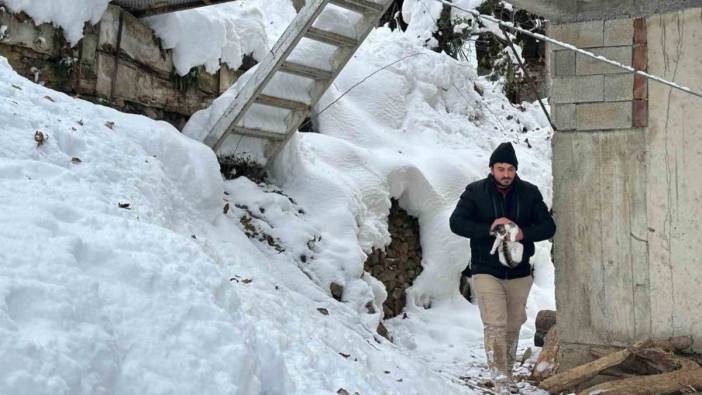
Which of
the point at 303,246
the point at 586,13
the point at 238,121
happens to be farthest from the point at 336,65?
the point at 586,13

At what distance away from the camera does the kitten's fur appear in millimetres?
4938

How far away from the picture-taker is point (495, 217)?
518 cm

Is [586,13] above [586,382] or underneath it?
above

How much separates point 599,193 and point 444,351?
92.7 inches

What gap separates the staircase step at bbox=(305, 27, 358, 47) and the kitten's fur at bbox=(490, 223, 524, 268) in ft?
6.42

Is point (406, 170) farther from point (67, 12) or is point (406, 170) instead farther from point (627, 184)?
point (67, 12)

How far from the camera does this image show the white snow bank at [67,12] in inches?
220

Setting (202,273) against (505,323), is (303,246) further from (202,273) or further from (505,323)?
(202,273)

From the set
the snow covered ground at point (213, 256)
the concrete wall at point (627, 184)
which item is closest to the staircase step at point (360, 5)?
the snow covered ground at point (213, 256)

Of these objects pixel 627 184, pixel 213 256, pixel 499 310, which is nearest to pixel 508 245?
pixel 499 310

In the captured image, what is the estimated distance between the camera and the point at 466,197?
5254 millimetres

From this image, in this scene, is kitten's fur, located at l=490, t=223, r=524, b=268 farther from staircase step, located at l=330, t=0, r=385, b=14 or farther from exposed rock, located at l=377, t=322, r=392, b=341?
staircase step, located at l=330, t=0, r=385, b=14

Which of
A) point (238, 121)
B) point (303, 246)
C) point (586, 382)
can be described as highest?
point (238, 121)

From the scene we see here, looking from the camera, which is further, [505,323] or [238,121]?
[238,121]
